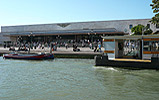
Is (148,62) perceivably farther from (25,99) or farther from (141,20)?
(141,20)

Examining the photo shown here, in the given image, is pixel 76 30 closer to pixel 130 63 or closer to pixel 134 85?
pixel 130 63

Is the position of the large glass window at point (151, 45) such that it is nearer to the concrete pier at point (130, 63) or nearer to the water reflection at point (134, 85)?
the concrete pier at point (130, 63)

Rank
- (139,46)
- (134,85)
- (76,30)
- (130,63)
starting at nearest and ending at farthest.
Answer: (134,85)
(130,63)
(139,46)
(76,30)

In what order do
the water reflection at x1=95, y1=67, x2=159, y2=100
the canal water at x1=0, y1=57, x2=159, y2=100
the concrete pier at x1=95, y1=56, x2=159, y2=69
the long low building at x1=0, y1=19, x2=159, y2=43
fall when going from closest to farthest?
the canal water at x1=0, y1=57, x2=159, y2=100
the water reflection at x1=95, y1=67, x2=159, y2=100
the concrete pier at x1=95, y1=56, x2=159, y2=69
the long low building at x1=0, y1=19, x2=159, y2=43

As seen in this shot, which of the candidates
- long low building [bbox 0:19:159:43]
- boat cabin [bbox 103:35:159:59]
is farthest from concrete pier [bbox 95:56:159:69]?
long low building [bbox 0:19:159:43]

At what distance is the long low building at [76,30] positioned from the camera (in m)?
60.1

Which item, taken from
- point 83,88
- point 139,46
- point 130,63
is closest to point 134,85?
point 83,88

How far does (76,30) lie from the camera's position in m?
66.2

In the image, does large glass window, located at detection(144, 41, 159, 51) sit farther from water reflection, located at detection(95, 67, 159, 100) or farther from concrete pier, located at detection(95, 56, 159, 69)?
water reflection, located at detection(95, 67, 159, 100)

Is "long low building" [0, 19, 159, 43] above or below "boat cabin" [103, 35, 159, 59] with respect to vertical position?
above

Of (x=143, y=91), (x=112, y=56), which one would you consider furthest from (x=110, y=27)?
(x=143, y=91)

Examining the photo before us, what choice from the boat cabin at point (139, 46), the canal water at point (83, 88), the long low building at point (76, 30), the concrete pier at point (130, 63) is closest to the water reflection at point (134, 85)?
the canal water at point (83, 88)

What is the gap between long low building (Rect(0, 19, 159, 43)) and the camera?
197ft

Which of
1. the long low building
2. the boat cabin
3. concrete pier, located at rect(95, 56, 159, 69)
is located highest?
the long low building
